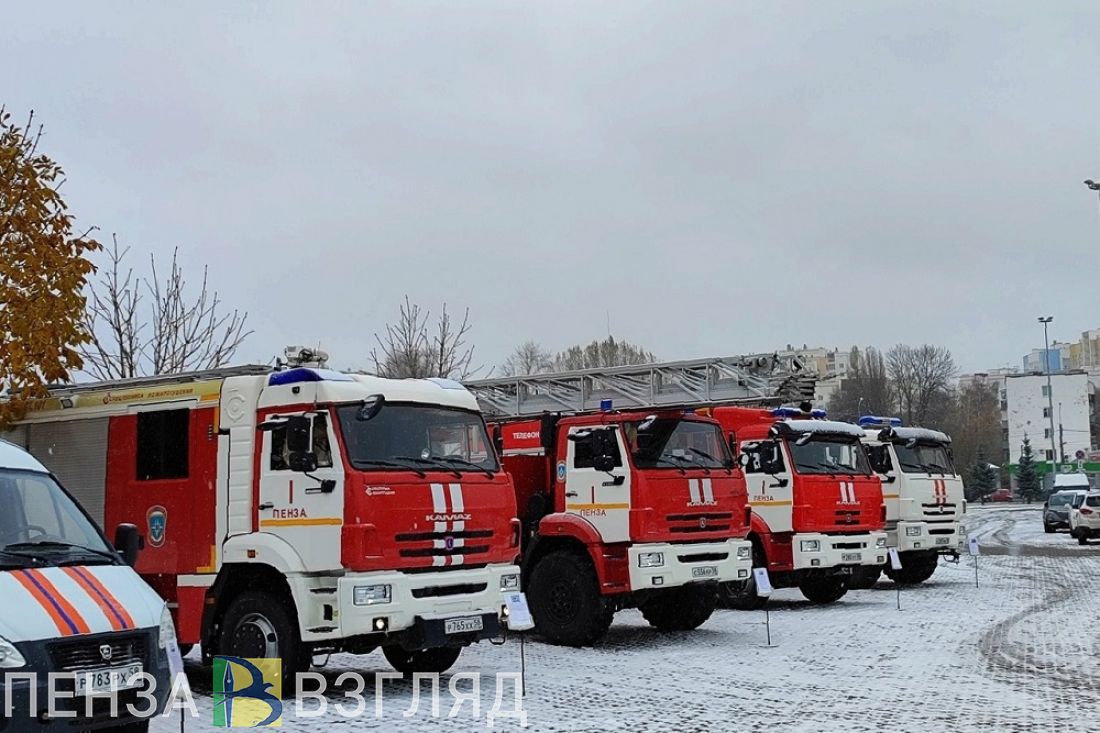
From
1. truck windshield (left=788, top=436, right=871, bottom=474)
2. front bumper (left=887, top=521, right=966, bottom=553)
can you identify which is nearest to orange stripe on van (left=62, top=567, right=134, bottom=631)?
truck windshield (left=788, top=436, right=871, bottom=474)

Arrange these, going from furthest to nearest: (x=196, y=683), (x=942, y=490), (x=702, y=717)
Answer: (x=942, y=490)
(x=196, y=683)
(x=702, y=717)

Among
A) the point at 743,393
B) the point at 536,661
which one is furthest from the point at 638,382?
the point at 536,661

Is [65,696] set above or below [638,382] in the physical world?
below

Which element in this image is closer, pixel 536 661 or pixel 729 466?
pixel 536 661

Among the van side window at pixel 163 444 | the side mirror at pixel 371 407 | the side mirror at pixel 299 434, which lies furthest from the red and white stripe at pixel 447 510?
the van side window at pixel 163 444

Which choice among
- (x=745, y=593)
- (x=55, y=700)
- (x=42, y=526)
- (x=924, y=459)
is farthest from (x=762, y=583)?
(x=55, y=700)

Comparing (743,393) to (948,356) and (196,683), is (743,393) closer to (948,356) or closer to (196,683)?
(196,683)

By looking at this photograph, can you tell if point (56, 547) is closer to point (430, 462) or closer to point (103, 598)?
point (103, 598)

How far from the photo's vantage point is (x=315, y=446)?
977cm

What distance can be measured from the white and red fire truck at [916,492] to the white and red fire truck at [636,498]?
580 centimetres

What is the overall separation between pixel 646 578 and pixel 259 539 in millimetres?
4766

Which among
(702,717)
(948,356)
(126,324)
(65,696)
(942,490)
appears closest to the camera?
(65,696)

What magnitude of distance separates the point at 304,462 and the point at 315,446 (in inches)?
9.5

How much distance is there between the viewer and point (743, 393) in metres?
14.7
